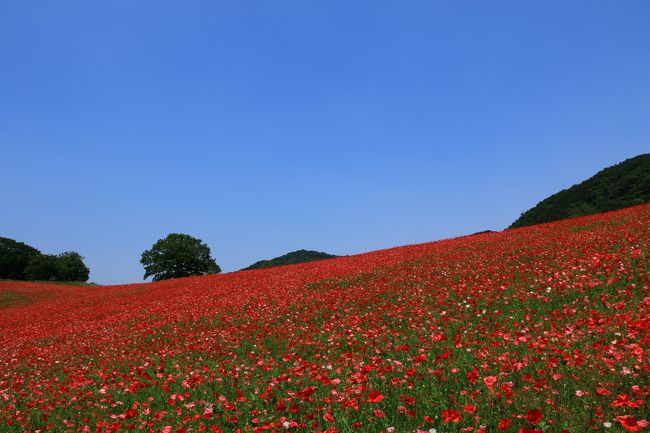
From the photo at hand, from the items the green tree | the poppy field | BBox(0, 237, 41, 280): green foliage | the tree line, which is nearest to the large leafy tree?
the tree line

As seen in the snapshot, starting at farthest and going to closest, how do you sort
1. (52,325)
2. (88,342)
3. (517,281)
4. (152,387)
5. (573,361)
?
1. (52,325)
2. (88,342)
3. (517,281)
4. (152,387)
5. (573,361)

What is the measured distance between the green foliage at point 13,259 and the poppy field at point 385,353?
229 feet

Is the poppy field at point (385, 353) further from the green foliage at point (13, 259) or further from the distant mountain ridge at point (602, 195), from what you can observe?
the green foliage at point (13, 259)

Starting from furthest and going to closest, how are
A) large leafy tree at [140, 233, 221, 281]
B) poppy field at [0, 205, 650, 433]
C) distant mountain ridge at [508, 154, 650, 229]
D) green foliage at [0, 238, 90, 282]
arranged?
1. green foliage at [0, 238, 90, 282]
2. large leafy tree at [140, 233, 221, 281]
3. distant mountain ridge at [508, 154, 650, 229]
4. poppy field at [0, 205, 650, 433]

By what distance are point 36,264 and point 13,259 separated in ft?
25.6

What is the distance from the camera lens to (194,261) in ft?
227

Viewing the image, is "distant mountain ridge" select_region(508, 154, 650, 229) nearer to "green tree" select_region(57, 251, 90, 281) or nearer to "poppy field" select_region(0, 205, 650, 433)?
"poppy field" select_region(0, 205, 650, 433)

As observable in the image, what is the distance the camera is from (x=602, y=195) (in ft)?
207

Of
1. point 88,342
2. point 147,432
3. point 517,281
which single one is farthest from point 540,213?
point 147,432

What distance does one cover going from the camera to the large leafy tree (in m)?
67.8

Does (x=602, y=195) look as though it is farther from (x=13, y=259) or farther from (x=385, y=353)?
(x=13, y=259)

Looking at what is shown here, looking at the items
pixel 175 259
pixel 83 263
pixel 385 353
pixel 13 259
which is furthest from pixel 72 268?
pixel 385 353

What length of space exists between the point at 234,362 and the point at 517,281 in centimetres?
844

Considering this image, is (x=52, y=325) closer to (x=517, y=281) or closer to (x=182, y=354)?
(x=182, y=354)
